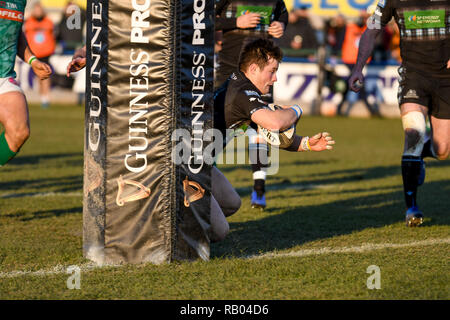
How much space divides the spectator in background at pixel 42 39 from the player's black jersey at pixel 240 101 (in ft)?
51.2

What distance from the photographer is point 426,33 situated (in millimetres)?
6781

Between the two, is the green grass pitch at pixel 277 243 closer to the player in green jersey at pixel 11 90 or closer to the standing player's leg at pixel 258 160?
the standing player's leg at pixel 258 160

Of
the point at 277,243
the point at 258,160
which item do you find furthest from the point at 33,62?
the point at 258,160

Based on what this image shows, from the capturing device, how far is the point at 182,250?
15.9 ft

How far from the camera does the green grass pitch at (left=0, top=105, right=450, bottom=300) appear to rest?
14.1 ft

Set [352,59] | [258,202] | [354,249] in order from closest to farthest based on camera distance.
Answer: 1. [354,249]
2. [258,202]
3. [352,59]

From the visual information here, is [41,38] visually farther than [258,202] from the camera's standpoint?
Yes

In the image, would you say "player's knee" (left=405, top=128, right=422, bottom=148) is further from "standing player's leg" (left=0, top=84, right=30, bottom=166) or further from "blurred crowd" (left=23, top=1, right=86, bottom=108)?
"blurred crowd" (left=23, top=1, right=86, bottom=108)

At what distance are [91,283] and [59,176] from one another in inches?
210

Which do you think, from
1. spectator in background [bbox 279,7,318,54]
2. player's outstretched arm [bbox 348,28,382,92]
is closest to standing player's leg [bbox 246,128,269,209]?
player's outstretched arm [bbox 348,28,382,92]

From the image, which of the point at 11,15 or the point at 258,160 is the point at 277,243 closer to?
the point at 258,160

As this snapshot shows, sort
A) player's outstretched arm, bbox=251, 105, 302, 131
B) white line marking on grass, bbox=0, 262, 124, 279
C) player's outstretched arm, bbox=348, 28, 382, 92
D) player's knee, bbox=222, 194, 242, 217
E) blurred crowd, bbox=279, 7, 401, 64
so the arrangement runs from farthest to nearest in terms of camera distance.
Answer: blurred crowd, bbox=279, 7, 401, 64 < player's outstretched arm, bbox=348, 28, 382, 92 < player's knee, bbox=222, 194, 242, 217 < player's outstretched arm, bbox=251, 105, 302, 131 < white line marking on grass, bbox=0, 262, 124, 279

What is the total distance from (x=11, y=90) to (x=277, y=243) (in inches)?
97.4

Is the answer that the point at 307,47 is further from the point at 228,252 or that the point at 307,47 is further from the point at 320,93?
the point at 228,252
